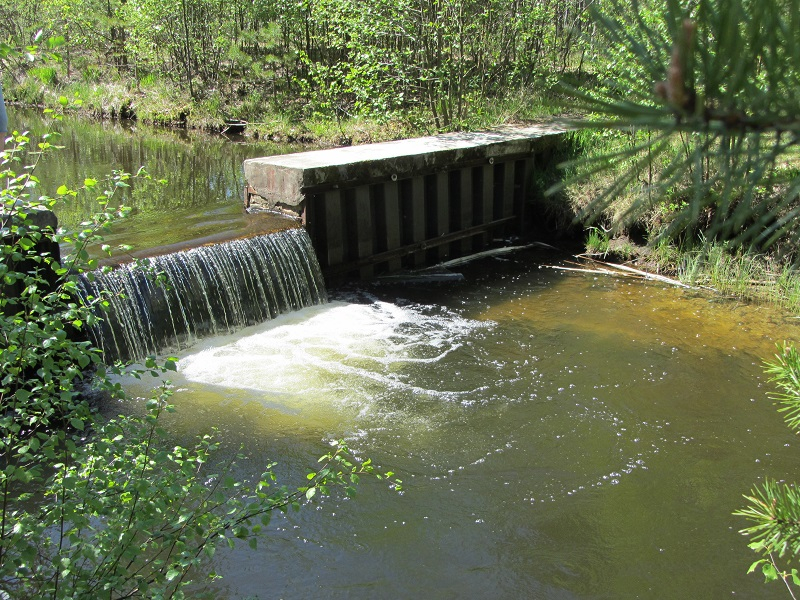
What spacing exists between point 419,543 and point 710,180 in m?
3.81

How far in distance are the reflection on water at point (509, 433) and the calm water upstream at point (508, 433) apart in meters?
0.02

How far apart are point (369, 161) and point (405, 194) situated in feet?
3.13

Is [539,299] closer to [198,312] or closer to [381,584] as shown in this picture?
[198,312]

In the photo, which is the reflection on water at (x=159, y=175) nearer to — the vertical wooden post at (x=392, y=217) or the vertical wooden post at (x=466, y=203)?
the vertical wooden post at (x=392, y=217)

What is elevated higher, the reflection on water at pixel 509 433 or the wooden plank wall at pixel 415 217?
the wooden plank wall at pixel 415 217

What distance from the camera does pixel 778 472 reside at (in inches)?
214

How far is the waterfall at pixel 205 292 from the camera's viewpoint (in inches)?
282

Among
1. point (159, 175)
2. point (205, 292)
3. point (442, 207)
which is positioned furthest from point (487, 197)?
point (159, 175)

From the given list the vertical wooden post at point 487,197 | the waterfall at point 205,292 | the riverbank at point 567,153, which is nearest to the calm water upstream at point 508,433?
the waterfall at point 205,292

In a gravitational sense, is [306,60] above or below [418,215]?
above

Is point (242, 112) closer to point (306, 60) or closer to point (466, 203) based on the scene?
point (306, 60)

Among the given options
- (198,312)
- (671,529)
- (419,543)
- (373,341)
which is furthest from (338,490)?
(198,312)

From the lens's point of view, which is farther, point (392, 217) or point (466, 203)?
point (466, 203)

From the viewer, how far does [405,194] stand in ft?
33.7
